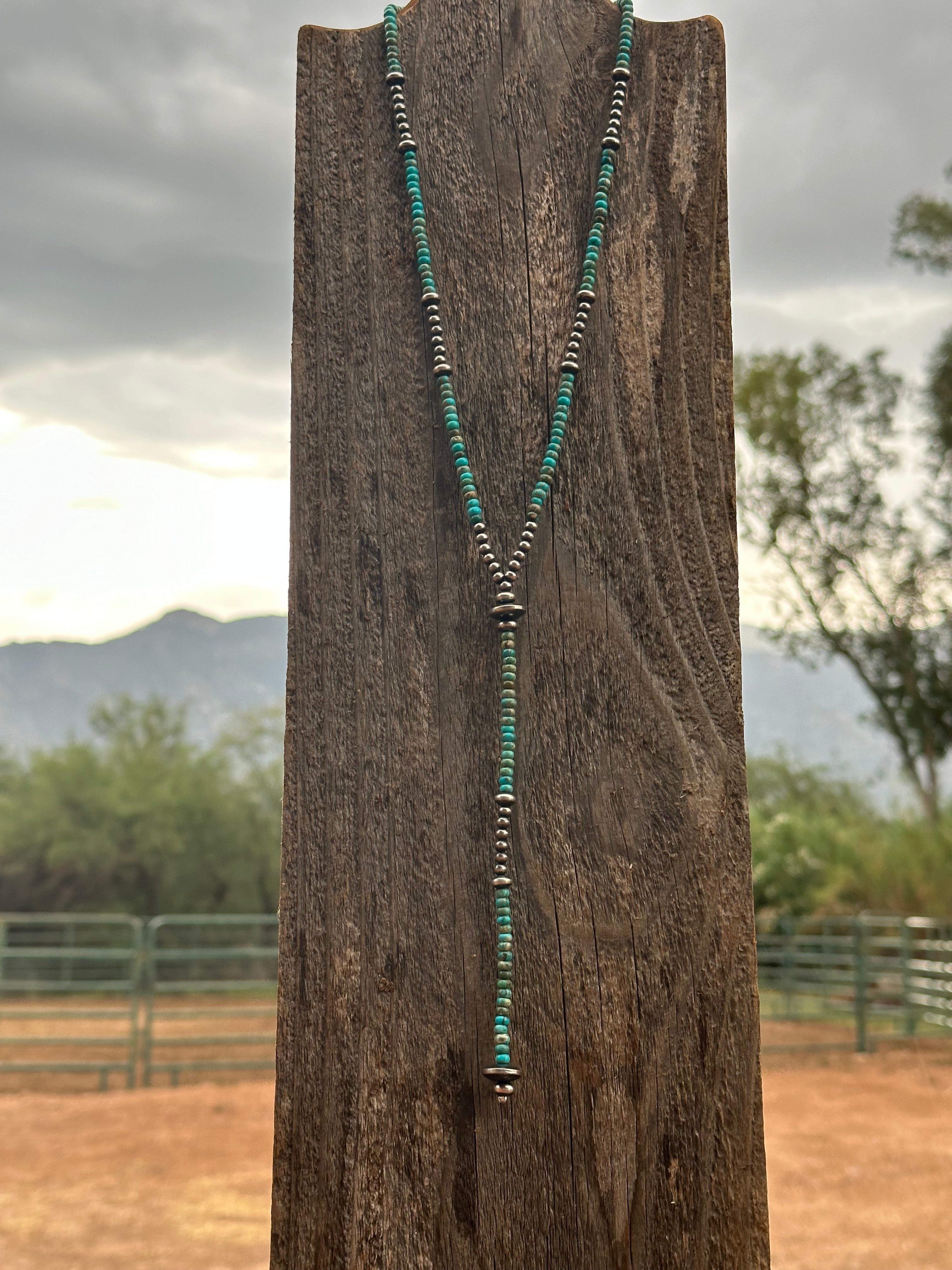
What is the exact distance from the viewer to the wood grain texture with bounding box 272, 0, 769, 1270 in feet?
3.30

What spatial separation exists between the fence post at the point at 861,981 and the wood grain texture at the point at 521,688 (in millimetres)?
9893

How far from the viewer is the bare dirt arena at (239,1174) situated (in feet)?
17.1

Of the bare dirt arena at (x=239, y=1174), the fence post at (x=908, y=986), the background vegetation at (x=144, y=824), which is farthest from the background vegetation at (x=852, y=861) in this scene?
the bare dirt arena at (x=239, y=1174)

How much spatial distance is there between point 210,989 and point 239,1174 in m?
2.48

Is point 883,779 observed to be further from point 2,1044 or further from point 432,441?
point 432,441

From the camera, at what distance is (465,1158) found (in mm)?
999

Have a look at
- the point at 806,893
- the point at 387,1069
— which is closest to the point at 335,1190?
the point at 387,1069

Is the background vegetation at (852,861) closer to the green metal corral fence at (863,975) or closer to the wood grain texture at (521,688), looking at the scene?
the green metal corral fence at (863,975)

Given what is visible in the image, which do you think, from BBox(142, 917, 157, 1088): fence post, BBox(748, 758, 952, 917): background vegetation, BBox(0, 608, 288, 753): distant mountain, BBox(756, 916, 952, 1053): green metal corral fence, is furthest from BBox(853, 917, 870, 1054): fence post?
BBox(0, 608, 288, 753): distant mountain

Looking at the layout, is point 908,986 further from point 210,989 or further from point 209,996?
point 209,996

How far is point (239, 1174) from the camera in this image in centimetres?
664

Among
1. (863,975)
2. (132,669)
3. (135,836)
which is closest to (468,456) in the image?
(863,975)

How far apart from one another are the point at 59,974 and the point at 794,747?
12.4 m

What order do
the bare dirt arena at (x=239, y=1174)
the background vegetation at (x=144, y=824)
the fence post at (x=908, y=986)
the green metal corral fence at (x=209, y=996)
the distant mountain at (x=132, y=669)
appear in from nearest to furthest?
1. the bare dirt arena at (x=239, y=1174)
2. the green metal corral fence at (x=209, y=996)
3. the fence post at (x=908, y=986)
4. the background vegetation at (x=144, y=824)
5. the distant mountain at (x=132, y=669)
